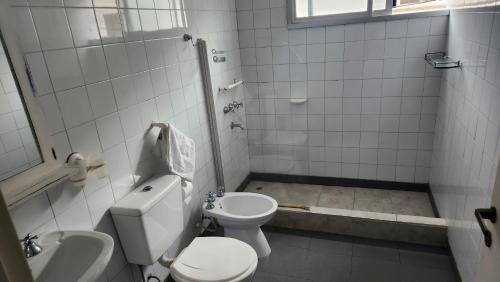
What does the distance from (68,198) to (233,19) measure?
2.09 meters

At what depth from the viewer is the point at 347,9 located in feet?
8.93

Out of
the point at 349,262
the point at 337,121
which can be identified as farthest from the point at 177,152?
the point at 337,121

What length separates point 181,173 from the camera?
1.99 m

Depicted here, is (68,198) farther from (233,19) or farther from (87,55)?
(233,19)

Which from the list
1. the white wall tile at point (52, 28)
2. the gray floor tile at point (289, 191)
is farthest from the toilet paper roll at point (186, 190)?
the gray floor tile at point (289, 191)

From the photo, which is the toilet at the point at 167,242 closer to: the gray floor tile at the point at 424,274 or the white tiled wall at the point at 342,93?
the gray floor tile at the point at 424,274

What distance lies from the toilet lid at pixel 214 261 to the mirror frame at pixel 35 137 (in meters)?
0.79

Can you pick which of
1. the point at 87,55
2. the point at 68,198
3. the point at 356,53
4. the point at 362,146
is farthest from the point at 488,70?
the point at 68,198

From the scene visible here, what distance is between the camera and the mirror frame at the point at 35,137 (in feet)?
3.72

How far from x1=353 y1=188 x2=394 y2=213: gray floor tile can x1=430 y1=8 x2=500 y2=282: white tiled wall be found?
15.8 inches

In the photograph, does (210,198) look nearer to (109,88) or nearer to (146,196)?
(146,196)

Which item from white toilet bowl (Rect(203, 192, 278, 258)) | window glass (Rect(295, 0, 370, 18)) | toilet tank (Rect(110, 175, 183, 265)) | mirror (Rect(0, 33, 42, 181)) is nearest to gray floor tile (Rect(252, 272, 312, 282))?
white toilet bowl (Rect(203, 192, 278, 258))

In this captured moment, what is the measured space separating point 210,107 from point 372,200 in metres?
1.61

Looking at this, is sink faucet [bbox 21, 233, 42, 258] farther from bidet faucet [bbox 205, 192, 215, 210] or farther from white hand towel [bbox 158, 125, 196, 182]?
bidet faucet [bbox 205, 192, 215, 210]
